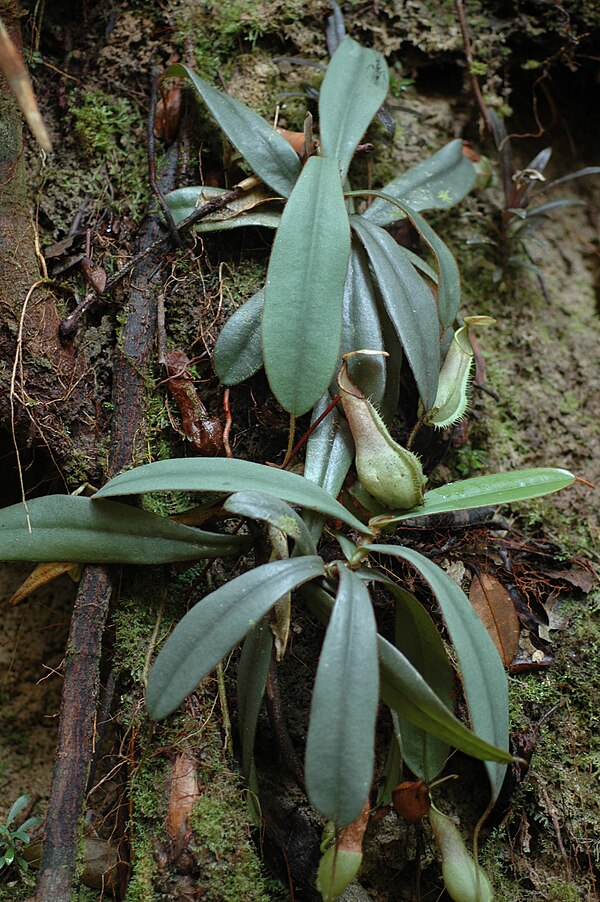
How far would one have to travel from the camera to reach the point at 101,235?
1661 mm

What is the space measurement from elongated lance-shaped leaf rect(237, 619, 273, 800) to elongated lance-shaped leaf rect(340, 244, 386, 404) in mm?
525

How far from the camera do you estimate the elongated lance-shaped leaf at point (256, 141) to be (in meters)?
1.57

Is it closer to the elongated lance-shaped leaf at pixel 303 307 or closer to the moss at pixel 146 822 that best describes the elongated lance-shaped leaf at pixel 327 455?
the elongated lance-shaped leaf at pixel 303 307

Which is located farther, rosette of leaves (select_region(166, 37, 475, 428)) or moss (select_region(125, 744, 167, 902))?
rosette of leaves (select_region(166, 37, 475, 428))

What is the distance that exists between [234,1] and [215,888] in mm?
2078

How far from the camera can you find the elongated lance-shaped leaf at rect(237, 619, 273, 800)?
3.97 ft

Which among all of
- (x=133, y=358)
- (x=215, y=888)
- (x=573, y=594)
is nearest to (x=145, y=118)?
(x=133, y=358)

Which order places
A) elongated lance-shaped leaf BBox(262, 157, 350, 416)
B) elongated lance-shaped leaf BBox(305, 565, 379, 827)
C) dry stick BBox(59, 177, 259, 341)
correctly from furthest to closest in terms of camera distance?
dry stick BBox(59, 177, 259, 341), elongated lance-shaped leaf BBox(262, 157, 350, 416), elongated lance-shaped leaf BBox(305, 565, 379, 827)

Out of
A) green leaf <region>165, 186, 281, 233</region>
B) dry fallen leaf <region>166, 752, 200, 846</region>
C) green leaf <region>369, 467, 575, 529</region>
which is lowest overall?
dry fallen leaf <region>166, 752, 200, 846</region>

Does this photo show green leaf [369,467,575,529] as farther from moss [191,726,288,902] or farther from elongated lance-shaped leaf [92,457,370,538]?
moss [191,726,288,902]

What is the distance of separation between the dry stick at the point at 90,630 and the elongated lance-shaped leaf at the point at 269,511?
0.40 m

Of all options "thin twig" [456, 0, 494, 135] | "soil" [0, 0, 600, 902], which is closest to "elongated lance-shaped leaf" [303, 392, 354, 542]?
"soil" [0, 0, 600, 902]

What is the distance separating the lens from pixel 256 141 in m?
1.59

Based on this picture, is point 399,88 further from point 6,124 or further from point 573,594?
point 573,594
